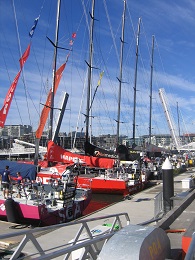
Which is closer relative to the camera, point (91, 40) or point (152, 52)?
point (91, 40)

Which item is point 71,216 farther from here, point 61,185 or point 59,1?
point 59,1

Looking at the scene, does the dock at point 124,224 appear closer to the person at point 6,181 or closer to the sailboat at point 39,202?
the sailboat at point 39,202

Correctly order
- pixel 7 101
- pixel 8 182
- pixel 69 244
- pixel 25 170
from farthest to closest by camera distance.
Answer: pixel 7 101 < pixel 25 170 < pixel 8 182 < pixel 69 244

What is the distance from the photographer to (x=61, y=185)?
16656mm

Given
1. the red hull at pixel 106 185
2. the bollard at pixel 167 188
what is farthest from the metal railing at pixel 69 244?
the red hull at pixel 106 185

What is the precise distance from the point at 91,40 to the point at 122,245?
28.2 metres

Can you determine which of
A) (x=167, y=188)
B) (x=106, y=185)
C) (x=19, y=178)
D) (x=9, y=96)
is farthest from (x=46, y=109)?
(x=167, y=188)

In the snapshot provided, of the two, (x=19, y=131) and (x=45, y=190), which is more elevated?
(x=19, y=131)

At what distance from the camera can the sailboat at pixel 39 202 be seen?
1355 cm

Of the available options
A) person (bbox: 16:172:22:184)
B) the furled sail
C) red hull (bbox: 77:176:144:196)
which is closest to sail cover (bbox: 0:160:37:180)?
person (bbox: 16:172:22:184)

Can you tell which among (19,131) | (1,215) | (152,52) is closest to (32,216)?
(1,215)

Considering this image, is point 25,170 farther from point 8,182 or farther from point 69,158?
point 69,158

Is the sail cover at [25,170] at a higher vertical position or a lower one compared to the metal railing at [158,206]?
higher

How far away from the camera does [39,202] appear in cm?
1409
